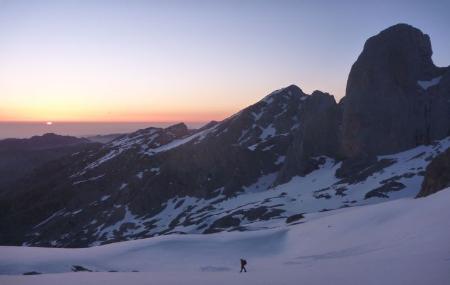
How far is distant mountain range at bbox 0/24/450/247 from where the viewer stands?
269 feet

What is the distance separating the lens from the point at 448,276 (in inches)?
573

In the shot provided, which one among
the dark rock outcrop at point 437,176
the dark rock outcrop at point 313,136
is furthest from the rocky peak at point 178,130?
the dark rock outcrop at point 437,176

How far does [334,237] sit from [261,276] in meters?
16.2

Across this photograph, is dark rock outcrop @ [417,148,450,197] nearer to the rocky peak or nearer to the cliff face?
the cliff face

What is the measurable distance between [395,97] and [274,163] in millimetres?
35497

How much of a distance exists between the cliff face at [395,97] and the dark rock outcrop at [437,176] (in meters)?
54.4

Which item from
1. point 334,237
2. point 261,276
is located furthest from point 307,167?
point 261,276

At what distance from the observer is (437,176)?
42031 millimetres

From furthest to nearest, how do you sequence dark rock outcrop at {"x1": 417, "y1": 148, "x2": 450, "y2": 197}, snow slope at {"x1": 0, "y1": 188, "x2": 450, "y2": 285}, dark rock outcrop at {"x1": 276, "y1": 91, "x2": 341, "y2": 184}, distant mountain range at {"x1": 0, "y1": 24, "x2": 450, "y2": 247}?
dark rock outcrop at {"x1": 276, "y1": 91, "x2": 341, "y2": 184}
distant mountain range at {"x1": 0, "y1": 24, "x2": 450, "y2": 247}
dark rock outcrop at {"x1": 417, "y1": 148, "x2": 450, "y2": 197}
snow slope at {"x1": 0, "y1": 188, "x2": 450, "y2": 285}

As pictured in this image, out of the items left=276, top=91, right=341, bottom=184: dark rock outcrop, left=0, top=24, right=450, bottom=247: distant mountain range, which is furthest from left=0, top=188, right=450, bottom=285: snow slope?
left=276, top=91, right=341, bottom=184: dark rock outcrop

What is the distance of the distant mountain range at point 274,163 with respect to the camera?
81.9m

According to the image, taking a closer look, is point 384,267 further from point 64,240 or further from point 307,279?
point 64,240

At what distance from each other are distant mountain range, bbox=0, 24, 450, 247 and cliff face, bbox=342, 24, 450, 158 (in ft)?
0.76

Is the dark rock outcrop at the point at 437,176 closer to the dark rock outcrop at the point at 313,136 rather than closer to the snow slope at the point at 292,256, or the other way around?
the snow slope at the point at 292,256
